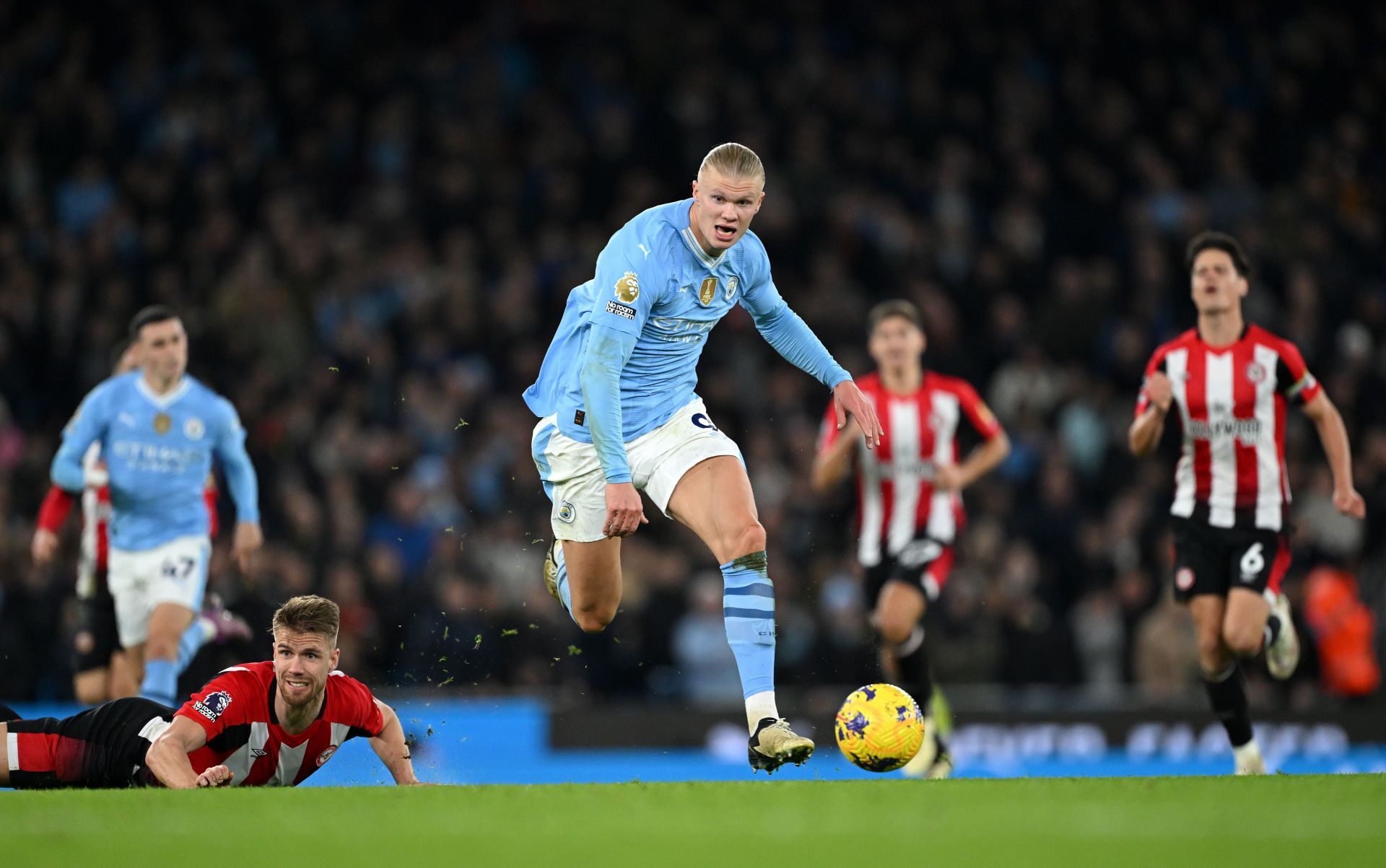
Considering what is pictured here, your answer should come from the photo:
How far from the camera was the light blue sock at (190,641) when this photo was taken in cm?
926

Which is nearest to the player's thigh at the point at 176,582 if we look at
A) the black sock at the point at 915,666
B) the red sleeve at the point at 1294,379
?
the black sock at the point at 915,666

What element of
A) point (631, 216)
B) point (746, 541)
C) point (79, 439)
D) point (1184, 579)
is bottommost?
point (1184, 579)

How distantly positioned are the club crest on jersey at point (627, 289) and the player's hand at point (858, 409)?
92 cm

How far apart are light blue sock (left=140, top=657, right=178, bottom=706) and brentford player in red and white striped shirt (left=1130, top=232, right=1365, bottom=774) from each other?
5083 millimetres

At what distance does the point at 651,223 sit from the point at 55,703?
7429mm

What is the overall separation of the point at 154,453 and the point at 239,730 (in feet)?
10.8

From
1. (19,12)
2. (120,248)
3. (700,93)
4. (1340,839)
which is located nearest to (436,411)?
(120,248)

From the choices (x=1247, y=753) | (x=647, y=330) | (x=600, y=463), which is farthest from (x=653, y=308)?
(x=1247, y=753)

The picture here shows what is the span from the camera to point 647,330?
6.77m

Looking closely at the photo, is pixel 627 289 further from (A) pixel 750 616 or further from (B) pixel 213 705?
(B) pixel 213 705

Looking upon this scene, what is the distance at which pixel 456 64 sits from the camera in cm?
1773

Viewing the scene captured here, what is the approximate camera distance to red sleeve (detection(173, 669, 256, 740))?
6289 mm

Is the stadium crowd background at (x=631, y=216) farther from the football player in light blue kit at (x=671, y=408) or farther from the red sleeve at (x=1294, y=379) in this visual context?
the red sleeve at (x=1294, y=379)

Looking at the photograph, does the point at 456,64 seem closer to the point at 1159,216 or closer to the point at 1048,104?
the point at 1048,104
